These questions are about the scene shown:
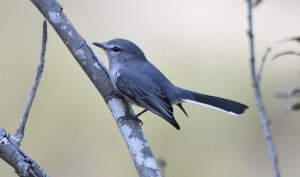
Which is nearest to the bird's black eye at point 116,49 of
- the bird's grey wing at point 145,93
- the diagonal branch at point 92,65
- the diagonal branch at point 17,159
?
the bird's grey wing at point 145,93

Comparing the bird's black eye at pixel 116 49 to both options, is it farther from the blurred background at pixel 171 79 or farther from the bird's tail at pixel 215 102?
the blurred background at pixel 171 79

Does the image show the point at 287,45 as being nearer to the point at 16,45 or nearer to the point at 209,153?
the point at 209,153

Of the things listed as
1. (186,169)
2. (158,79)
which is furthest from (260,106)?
(186,169)

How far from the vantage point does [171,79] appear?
7.16m

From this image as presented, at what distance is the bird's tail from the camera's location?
377 centimetres

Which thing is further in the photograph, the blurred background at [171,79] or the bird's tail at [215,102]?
the blurred background at [171,79]

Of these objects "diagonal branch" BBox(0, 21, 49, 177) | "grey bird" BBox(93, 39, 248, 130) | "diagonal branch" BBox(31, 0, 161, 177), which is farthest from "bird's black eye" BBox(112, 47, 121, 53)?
"diagonal branch" BBox(0, 21, 49, 177)

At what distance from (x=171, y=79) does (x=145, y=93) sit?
307 cm

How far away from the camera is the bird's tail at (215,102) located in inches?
148

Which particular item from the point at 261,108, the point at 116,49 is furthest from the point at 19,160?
the point at 116,49

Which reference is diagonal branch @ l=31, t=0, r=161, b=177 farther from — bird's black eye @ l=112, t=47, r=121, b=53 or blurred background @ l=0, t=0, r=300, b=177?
blurred background @ l=0, t=0, r=300, b=177

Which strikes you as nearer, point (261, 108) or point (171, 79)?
point (261, 108)

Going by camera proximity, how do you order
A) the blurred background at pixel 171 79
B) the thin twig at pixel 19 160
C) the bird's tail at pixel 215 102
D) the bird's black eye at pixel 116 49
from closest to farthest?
1. the thin twig at pixel 19 160
2. the bird's tail at pixel 215 102
3. the bird's black eye at pixel 116 49
4. the blurred background at pixel 171 79

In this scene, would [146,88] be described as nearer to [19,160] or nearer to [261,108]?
[261,108]
